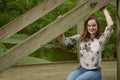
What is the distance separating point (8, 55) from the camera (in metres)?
3.06

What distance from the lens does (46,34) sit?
3211mm

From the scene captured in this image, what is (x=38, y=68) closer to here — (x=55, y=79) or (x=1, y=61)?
(x=55, y=79)

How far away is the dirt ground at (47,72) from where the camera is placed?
5281 millimetres

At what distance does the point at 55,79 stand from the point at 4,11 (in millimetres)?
6218

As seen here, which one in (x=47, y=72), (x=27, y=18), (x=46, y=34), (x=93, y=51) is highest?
(x=27, y=18)

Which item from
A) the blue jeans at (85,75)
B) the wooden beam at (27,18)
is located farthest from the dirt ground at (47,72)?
the blue jeans at (85,75)

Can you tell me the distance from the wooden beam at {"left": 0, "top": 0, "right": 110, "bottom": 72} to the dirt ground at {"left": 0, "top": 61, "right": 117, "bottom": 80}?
1920mm

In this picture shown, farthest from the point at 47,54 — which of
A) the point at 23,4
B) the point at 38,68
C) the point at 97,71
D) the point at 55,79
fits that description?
the point at 97,71

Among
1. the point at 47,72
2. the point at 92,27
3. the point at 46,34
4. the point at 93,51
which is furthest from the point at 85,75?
the point at 47,72

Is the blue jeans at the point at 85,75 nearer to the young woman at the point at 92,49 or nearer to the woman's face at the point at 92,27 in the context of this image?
the young woman at the point at 92,49

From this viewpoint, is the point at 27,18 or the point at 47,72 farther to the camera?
the point at 47,72

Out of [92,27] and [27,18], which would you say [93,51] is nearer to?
[92,27]

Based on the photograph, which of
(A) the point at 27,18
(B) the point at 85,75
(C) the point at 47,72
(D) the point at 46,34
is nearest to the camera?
(D) the point at 46,34

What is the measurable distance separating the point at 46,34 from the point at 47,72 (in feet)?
8.26
